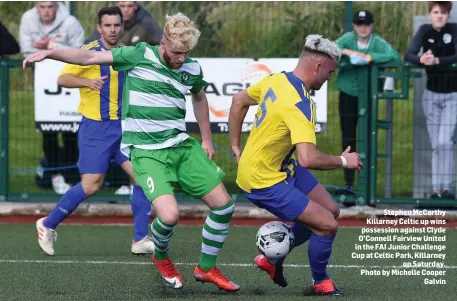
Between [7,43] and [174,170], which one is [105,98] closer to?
[174,170]

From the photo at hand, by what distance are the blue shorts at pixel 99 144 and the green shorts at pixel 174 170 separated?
190cm

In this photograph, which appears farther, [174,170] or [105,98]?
[105,98]

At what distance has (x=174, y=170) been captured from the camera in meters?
8.20

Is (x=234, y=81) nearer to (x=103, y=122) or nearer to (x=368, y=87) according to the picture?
(x=368, y=87)

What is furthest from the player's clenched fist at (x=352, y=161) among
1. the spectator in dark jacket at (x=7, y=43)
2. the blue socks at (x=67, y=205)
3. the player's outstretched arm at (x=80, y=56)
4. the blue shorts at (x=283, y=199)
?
the spectator in dark jacket at (x=7, y=43)

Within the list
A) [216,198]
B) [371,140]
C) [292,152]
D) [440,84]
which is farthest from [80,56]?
[440,84]

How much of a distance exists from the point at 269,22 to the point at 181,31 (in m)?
5.20

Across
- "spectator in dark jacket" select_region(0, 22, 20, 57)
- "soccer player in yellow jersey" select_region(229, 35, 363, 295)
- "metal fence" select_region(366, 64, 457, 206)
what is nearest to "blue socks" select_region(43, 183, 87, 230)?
"soccer player in yellow jersey" select_region(229, 35, 363, 295)

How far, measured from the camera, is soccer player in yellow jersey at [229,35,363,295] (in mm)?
7566

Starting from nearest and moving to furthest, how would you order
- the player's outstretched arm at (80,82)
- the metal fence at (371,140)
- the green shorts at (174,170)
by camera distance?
the green shorts at (174,170)
the player's outstretched arm at (80,82)
the metal fence at (371,140)

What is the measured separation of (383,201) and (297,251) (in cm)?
259

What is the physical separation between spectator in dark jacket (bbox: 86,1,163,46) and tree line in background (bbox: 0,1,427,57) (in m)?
0.49

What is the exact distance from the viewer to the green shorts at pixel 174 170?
26.3 feet

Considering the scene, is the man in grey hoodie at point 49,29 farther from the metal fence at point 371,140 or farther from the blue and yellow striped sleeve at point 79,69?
the blue and yellow striped sleeve at point 79,69
